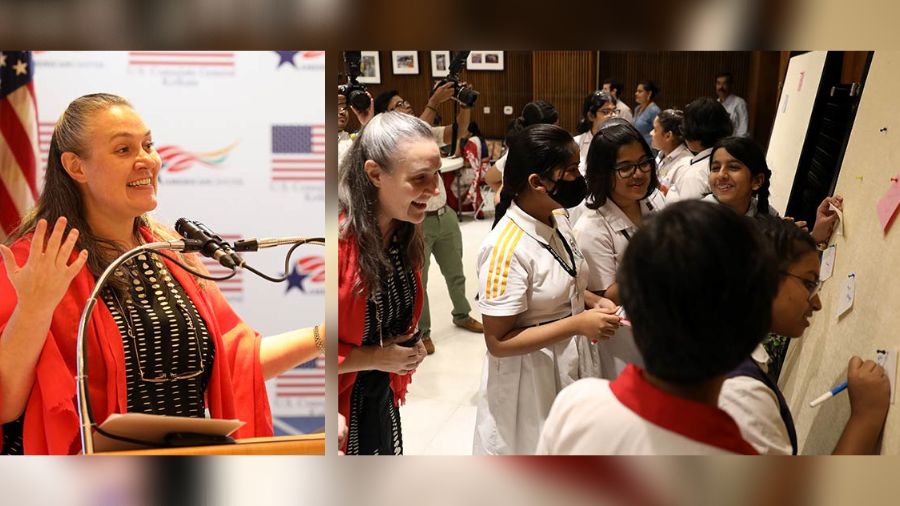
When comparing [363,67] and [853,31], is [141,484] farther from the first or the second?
[853,31]

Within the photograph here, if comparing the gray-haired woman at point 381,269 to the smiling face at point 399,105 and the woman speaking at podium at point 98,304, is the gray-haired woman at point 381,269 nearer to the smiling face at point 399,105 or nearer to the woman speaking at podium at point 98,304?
the smiling face at point 399,105

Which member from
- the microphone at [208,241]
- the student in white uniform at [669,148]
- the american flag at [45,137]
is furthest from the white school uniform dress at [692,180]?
the american flag at [45,137]

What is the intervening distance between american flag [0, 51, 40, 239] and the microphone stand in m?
0.28

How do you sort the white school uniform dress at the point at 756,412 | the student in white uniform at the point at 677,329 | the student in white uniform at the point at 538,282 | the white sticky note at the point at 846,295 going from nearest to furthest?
the student in white uniform at the point at 677,329, the white school uniform dress at the point at 756,412, the student in white uniform at the point at 538,282, the white sticky note at the point at 846,295

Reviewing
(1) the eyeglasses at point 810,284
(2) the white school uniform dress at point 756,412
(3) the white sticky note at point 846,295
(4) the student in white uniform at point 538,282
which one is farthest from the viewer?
(3) the white sticky note at point 846,295

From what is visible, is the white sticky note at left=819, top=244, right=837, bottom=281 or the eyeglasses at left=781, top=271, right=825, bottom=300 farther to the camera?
the white sticky note at left=819, top=244, right=837, bottom=281

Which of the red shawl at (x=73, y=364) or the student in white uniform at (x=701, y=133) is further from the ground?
the student in white uniform at (x=701, y=133)

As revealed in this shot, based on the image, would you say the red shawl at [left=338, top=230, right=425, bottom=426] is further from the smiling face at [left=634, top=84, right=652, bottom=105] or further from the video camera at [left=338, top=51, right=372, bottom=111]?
the smiling face at [left=634, top=84, right=652, bottom=105]

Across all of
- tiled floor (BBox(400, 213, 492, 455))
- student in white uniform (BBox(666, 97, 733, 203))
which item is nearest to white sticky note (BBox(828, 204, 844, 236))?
student in white uniform (BBox(666, 97, 733, 203))

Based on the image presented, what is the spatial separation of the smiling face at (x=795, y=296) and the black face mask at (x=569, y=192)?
19.8 inches

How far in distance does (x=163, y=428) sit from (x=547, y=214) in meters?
1.13

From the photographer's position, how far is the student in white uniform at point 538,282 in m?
1.95

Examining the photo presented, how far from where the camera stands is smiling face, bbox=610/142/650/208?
1.96m

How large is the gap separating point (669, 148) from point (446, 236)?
62 centimetres
